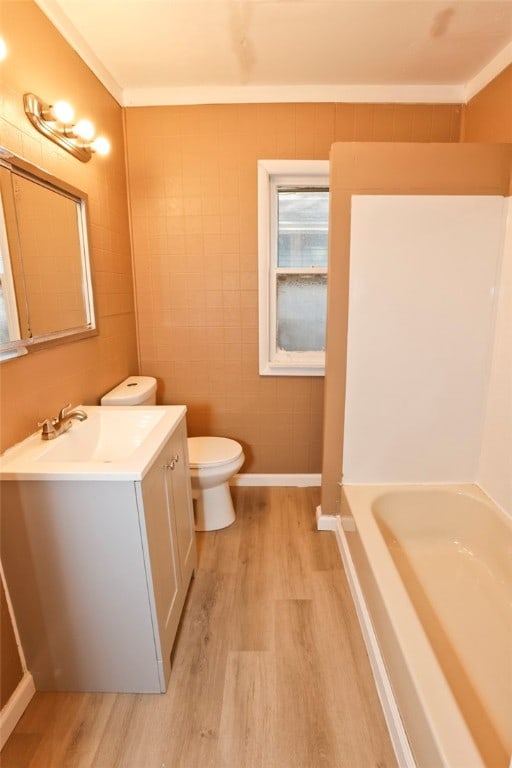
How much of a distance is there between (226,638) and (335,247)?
176 cm

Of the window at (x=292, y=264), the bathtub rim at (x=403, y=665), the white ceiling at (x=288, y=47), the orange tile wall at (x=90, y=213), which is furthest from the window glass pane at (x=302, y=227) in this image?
the bathtub rim at (x=403, y=665)

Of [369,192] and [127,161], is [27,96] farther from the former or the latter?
[369,192]

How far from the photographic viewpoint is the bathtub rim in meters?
0.92

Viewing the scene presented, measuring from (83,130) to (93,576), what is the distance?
172 centimetres

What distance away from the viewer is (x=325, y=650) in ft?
4.93

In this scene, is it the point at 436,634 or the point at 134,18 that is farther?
the point at 134,18

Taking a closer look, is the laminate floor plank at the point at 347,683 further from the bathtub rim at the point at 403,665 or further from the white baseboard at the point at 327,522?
the white baseboard at the point at 327,522

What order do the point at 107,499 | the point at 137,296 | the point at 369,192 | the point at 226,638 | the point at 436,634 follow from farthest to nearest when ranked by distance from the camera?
the point at 137,296, the point at 369,192, the point at 226,638, the point at 436,634, the point at 107,499

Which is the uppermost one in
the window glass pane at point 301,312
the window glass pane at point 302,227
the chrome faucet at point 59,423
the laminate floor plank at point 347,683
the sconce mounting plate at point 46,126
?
the sconce mounting plate at point 46,126

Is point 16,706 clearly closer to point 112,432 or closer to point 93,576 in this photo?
point 93,576

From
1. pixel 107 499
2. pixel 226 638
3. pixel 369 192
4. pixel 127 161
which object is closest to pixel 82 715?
pixel 226 638

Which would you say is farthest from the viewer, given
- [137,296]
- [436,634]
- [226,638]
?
[137,296]

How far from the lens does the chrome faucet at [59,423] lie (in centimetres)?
137

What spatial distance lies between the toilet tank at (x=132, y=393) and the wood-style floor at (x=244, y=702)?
940 mm
